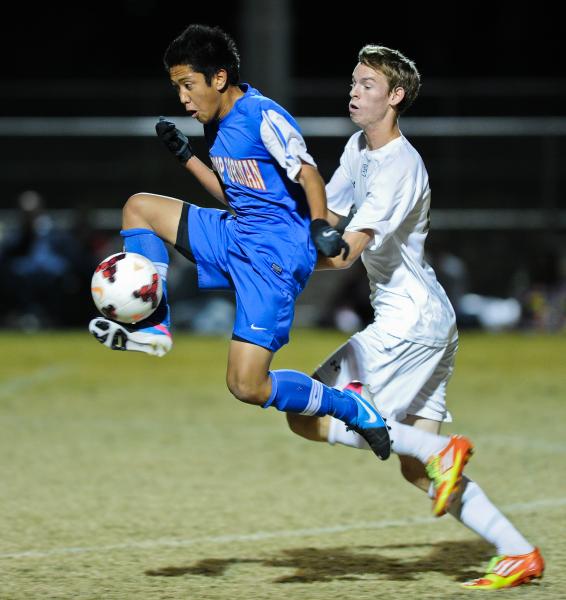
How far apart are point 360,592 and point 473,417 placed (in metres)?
4.82

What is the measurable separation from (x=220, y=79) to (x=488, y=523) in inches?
80.0

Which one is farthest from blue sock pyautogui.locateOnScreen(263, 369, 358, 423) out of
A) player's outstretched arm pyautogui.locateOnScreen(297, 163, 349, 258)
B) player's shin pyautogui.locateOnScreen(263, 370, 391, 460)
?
player's outstretched arm pyautogui.locateOnScreen(297, 163, 349, 258)

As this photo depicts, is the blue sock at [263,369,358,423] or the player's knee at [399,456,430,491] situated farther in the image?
the player's knee at [399,456,430,491]

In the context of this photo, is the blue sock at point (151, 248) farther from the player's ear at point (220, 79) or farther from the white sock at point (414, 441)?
the white sock at point (414, 441)

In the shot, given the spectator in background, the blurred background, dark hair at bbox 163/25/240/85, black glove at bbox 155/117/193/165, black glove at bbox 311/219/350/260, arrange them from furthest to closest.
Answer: the blurred background, the spectator in background, black glove at bbox 155/117/193/165, dark hair at bbox 163/25/240/85, black glove at bbox 311/219/350/260

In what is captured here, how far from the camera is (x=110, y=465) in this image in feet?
24.6

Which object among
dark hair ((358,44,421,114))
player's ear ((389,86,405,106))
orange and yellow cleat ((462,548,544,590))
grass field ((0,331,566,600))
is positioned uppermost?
dark hair ((358,44,421,114))

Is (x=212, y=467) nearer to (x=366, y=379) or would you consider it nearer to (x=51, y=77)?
(x=366, y=379)

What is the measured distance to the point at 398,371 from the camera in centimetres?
481

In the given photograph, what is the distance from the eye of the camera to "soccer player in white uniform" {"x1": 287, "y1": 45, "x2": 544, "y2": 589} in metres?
4.62

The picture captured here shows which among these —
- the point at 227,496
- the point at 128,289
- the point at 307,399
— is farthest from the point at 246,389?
the point at 227,496

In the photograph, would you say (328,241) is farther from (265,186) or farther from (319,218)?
(265,186)

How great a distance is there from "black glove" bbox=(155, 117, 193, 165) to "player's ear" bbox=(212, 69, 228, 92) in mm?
400

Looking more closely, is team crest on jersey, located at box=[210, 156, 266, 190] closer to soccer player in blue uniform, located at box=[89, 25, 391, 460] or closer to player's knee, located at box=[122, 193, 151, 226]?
soccer player in blue uniform, located at box=[89, 25, 391, 460]
